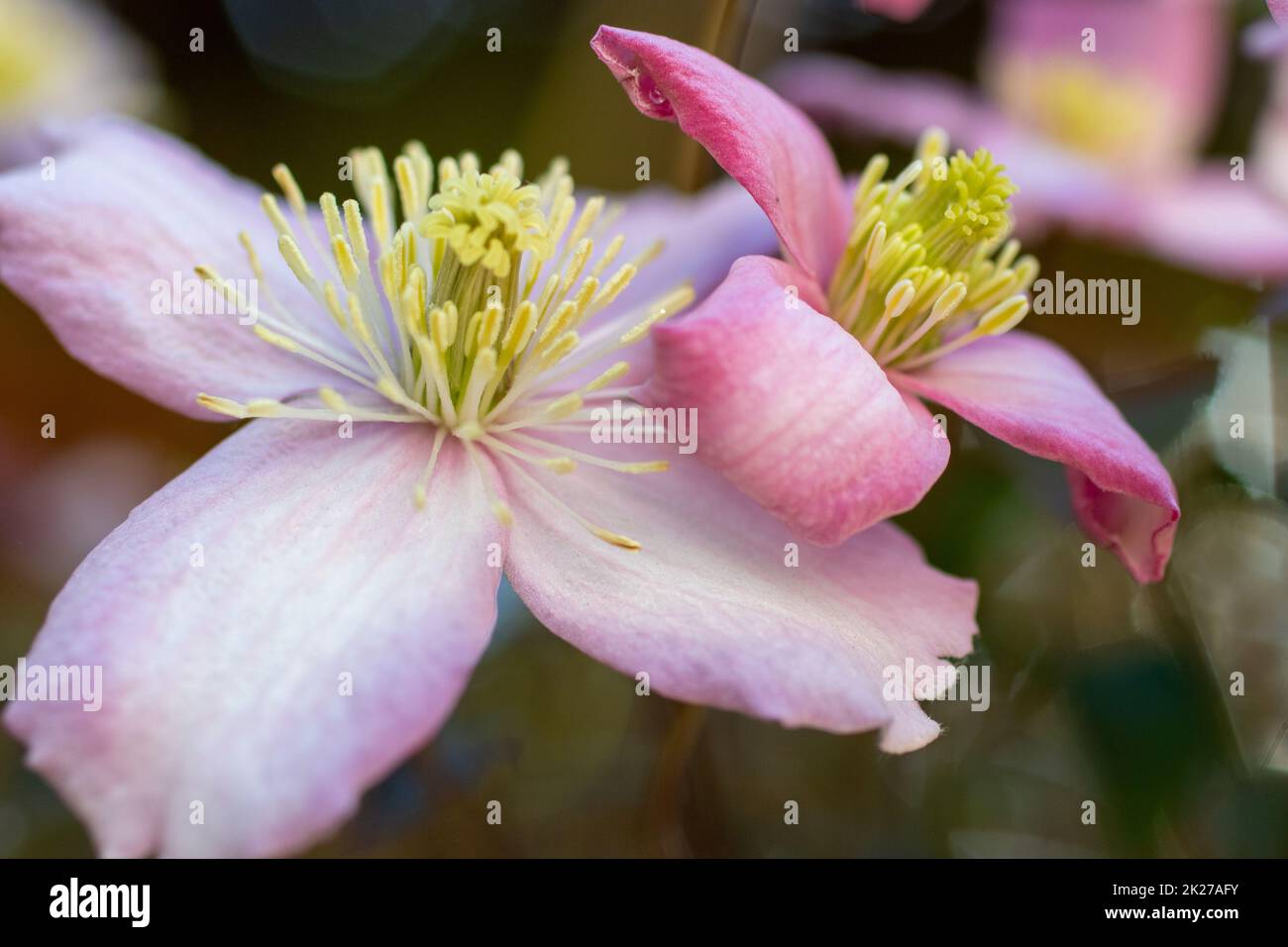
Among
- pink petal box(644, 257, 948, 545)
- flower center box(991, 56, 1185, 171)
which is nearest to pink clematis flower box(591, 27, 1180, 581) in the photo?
pink petal box(644, 257, 948, 545)

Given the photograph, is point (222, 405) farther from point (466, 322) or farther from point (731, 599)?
point (731, 599)

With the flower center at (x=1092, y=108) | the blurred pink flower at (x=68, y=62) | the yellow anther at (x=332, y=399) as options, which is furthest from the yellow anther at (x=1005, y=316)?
the blurred pink flower at (x=68, y=62)

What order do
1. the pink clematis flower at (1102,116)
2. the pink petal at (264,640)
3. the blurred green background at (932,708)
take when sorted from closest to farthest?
the pink petal at (264,640) < the blurred green background at (932,708) < the pink clematis flower at (1102,116)

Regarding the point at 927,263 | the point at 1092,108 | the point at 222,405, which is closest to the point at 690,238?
the point at 927,263

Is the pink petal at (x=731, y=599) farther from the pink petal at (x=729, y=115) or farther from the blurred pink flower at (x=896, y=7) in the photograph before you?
the blurred pink flower at (x=896, y=7)

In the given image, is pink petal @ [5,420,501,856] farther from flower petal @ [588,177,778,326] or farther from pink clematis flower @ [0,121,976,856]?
flower petal @ [588,177,778,326]
